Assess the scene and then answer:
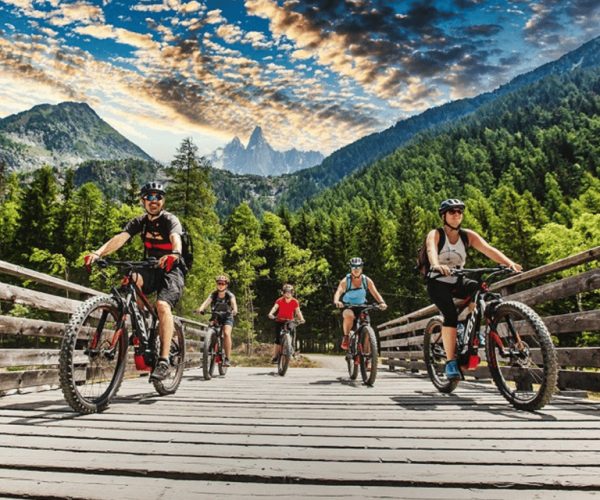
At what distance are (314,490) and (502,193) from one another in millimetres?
Result: 98266

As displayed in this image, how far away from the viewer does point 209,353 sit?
8.09m

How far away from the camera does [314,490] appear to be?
1917 millimetres

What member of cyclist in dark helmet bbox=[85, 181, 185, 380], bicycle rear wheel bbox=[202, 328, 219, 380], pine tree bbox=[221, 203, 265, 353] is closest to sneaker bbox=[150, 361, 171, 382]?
cyclist in dark helmet bbox=[85, 181, 185, 380]

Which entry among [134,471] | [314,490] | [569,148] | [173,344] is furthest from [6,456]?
[569,148]

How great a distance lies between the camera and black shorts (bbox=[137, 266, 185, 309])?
477cm

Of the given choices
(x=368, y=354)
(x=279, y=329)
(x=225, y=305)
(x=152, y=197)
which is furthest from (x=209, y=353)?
(x=152, y=197)

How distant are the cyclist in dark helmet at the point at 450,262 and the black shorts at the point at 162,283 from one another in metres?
3.01

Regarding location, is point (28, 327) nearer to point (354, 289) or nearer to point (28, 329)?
point (28, 329)

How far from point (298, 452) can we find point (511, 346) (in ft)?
9.32

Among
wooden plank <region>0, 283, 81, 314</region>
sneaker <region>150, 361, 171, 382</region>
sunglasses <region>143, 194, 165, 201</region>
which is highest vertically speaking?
sunglasses <region>143, 194, 165, 201</region>

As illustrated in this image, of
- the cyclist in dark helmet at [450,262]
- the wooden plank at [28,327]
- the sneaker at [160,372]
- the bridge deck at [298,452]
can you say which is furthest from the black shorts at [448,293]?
the wooden plank at [28,327]

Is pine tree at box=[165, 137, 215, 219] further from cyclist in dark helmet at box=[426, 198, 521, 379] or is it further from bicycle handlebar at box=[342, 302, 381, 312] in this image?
cyclist in dark helmet at box=[426, 198, 521, 379]

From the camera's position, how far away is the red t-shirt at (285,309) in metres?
10.1

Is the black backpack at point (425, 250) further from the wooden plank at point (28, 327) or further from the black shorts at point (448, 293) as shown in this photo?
the wooden plank at point (28, 327)
